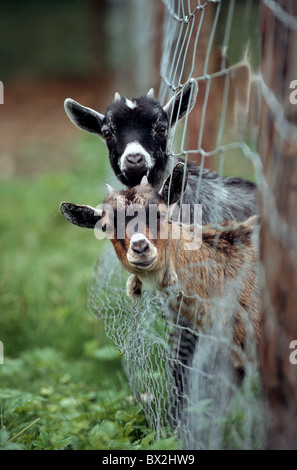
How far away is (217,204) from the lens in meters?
4.36

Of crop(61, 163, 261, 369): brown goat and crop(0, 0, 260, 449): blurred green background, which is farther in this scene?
crop(0, 0, 260, 449): blurred green background

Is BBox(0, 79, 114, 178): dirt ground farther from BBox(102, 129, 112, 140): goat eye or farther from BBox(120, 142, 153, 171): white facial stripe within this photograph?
BBox(120, 142, 153, 171): white facial stripe

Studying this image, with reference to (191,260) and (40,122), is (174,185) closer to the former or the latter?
(191,260)

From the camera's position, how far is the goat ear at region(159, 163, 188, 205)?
3.24m

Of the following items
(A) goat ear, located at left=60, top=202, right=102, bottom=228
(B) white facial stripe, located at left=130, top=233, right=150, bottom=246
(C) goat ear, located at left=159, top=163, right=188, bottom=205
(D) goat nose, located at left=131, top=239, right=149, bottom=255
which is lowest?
(D) goat nose, located at left=131, top=239, right=149, bottom=255

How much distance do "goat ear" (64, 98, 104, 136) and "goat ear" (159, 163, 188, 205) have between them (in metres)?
1.30

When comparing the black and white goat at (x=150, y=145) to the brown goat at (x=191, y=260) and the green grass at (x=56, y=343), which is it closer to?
the green grass at (x=56, y=343)

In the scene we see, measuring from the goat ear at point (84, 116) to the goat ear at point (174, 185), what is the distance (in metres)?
1.30

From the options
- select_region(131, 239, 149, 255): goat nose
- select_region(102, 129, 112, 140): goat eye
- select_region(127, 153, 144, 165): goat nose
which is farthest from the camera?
select_region(102, 129, 112, 140): goat eye

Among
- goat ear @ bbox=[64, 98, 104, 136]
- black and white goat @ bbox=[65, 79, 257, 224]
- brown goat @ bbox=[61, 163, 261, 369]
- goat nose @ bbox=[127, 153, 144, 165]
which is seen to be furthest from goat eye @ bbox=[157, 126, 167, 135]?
brown goat @ bbox=[61, 163, 261, 369]

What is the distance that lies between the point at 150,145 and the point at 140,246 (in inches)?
49.8

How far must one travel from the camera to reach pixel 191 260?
3.37 meters

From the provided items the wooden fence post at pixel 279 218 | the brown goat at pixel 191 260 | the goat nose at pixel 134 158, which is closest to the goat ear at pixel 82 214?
the brown goat at pixel 191 260
